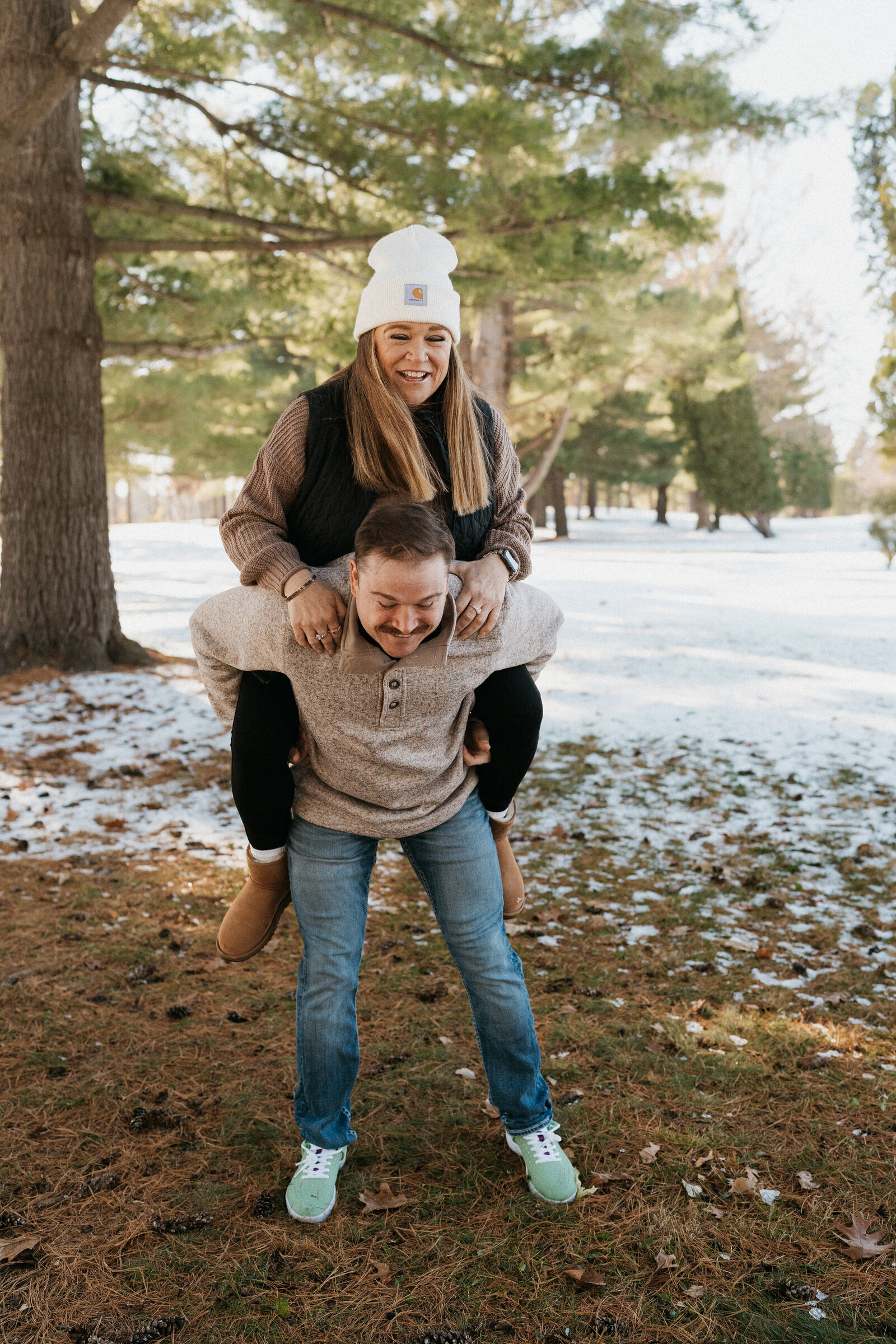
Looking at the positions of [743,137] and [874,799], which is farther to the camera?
[743,137]

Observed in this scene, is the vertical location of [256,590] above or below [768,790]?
above

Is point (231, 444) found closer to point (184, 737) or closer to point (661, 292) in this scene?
point (661, 292)

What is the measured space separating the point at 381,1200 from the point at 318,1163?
0.18 m

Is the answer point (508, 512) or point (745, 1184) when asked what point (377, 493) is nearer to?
→ point (508, 512)

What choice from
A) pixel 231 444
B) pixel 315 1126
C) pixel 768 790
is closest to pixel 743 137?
pixel 768 790

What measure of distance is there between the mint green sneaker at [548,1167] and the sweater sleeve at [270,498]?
147 centimetres

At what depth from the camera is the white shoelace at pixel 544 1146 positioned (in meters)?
2.38

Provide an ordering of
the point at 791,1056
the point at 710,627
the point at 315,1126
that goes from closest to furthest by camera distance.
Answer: the point at 315,1126, the point at 791,1056, the point at 710,627

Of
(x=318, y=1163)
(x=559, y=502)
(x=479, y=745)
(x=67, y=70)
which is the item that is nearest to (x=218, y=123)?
(x=67, y=70)

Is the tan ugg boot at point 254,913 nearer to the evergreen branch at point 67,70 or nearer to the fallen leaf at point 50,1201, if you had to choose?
the fallen leaf at point 50,1201

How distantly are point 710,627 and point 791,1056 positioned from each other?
9.26 meters

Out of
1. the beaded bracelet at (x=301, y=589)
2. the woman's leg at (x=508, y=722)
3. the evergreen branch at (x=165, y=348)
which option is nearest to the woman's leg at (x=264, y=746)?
the beaded bracelet at (x=301, y=589)

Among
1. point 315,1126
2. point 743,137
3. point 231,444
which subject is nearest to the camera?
point 315,1126

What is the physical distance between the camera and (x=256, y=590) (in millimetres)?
2146
